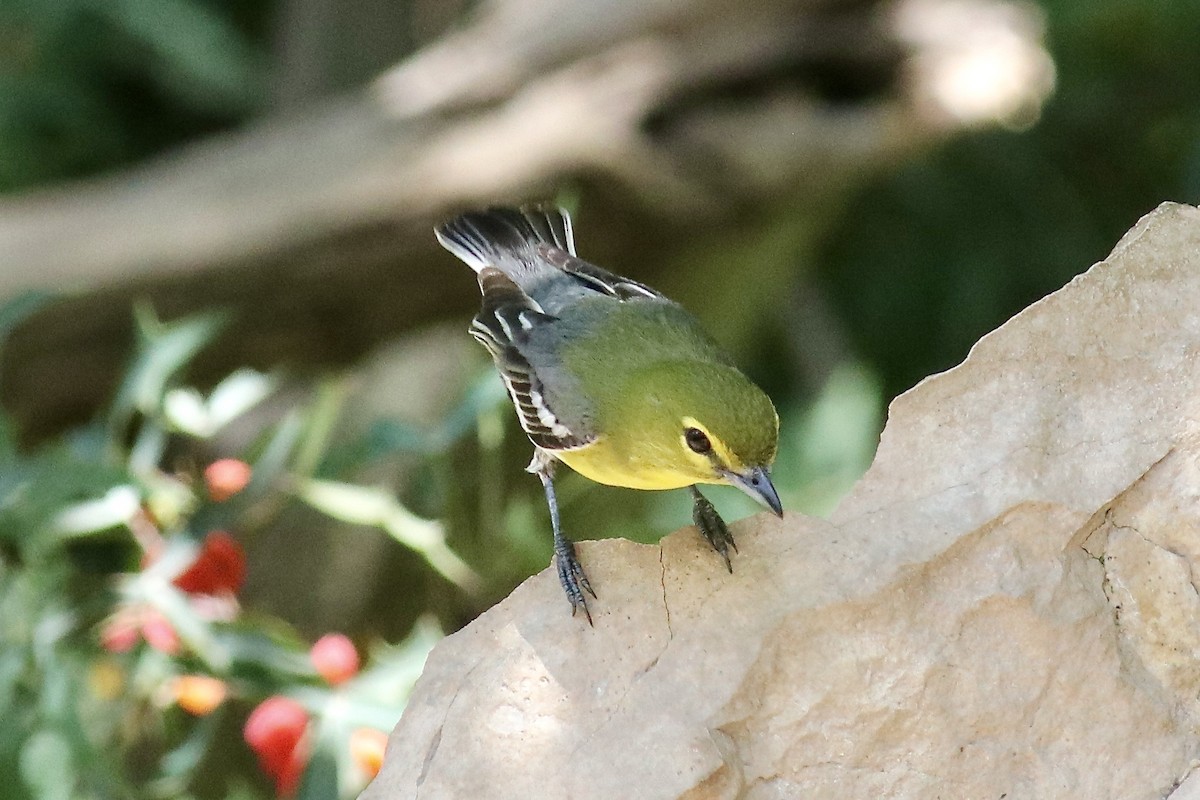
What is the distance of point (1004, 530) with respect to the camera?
180 cm

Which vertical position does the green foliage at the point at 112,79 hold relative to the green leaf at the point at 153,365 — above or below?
above

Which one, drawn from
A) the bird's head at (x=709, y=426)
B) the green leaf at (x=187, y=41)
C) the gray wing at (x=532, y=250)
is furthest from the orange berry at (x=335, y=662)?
the green leaf at (x=187, y=41)

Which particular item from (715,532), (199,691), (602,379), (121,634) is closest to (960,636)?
(715,532)

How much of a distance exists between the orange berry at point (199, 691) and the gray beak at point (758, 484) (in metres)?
1.01

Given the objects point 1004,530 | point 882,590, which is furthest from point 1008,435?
point 882,590

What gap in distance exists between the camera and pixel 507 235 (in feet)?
9.45

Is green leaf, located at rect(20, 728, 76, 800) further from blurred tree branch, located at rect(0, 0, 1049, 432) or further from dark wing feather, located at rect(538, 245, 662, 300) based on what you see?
blurred tree branch, located at rect(0, 0, 1049, 432)

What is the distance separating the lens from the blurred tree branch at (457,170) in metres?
4.06

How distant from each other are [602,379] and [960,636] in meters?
0.86

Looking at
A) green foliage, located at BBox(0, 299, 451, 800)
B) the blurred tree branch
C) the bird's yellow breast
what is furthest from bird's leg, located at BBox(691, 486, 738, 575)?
the blurred tree branch

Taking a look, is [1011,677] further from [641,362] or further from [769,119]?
[769,119]

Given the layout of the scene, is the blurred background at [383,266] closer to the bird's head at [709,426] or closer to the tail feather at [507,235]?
the tail feather at [507,235]

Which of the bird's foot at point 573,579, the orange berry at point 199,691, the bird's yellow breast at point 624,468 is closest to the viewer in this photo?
the bird's foot at point 573,579

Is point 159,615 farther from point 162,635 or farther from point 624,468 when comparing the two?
point 624,468
